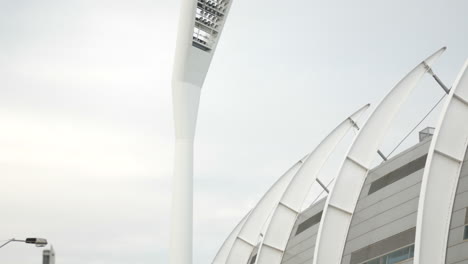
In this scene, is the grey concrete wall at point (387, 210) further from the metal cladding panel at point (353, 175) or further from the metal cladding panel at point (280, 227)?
the metal cladding panel at point (280, 227)

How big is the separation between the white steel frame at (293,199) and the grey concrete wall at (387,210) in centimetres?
391

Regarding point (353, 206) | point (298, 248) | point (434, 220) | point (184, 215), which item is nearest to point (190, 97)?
point (184, 215)

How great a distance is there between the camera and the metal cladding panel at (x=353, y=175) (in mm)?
33594

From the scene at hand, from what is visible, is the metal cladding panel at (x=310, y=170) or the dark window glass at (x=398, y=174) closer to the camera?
the dark window glass at (x=398, y=174)

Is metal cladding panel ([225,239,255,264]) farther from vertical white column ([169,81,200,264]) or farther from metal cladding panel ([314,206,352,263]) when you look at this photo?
vertical white column ([169,81,200,264])

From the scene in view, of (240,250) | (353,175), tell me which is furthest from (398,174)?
(240,250)

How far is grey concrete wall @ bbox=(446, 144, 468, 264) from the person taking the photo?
2750 cm

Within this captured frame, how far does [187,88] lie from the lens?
31.6 meters

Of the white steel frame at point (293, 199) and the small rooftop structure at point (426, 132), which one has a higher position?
the small rooftop structure at point (426, 132)

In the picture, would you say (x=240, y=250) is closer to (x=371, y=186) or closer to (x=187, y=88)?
(x=371, y=186)

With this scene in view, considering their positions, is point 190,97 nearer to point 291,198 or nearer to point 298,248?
point 291,198

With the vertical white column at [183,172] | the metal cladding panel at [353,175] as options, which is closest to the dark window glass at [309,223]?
the metal cladding panel at [353,175]

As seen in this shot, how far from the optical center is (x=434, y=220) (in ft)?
87.6

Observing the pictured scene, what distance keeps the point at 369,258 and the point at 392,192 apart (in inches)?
139
